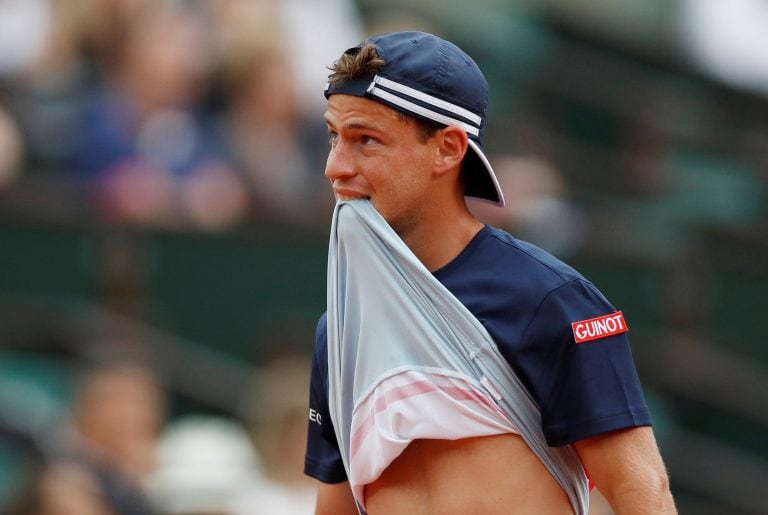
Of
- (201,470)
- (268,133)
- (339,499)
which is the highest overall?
(268,133)

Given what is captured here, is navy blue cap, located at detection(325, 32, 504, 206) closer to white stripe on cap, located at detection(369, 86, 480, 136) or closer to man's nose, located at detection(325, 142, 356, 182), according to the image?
white stripe on cap, located at detection(369, 86, 480, 136)

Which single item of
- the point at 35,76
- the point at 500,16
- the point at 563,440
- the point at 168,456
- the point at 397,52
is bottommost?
the point at 168,456

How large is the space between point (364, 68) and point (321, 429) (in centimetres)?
88

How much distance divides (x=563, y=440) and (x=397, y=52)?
89 centimetres

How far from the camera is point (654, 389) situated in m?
8.53

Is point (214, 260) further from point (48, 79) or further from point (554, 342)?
point (554, 342)

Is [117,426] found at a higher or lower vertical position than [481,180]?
lower

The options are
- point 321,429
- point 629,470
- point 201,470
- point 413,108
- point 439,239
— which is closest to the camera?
point 629,470

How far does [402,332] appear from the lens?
3.07 meters

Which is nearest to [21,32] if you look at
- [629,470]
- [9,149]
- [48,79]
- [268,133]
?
[48,79]

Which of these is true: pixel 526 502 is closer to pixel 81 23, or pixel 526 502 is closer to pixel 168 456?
pixel 168 456

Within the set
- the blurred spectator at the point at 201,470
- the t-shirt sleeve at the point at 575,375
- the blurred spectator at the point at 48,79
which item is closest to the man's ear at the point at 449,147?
the t-shirt sleeve at the point at 575,375

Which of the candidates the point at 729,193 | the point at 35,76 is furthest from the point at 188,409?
the point at 729,193

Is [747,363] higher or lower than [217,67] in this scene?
lower
